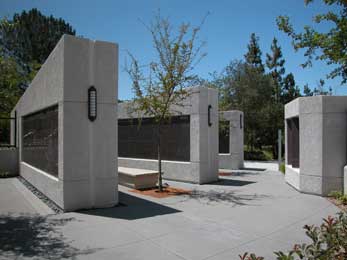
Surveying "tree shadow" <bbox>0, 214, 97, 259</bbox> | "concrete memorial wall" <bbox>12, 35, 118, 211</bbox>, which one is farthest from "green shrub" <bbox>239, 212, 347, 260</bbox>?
"concrete memorial wall" <bbox>12, 35, 118, 211</bbox>

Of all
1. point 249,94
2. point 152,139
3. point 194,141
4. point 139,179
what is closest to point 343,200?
point 194,141

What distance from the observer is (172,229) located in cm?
582

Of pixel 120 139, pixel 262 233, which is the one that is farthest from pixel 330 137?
pixel 120 139

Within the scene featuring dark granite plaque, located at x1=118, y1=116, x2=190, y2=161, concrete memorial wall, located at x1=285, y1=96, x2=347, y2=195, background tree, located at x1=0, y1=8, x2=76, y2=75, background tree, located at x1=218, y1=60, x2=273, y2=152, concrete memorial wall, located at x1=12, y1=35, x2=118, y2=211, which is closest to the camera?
concrete memorial wall, located at x1=12, y1=35, x2=118, y2=211

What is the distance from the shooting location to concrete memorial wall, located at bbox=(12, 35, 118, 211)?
732 centimetres

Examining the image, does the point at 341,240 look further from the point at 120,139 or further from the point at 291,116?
the point at 120,139

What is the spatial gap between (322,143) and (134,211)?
20.3 feet

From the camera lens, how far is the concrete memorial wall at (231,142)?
17656 mm

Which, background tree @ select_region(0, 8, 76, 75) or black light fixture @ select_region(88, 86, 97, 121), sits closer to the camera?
black light fixture @ select_region(88, 86, 97, 121)

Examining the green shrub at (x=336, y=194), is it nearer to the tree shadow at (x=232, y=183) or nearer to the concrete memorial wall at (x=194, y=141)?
the tree shadow at (x=232, y=183)

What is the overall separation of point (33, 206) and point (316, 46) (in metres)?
7.72

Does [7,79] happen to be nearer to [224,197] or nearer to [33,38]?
[224,197]

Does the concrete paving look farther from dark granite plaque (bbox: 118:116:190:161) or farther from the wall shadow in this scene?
dark granite plaque (bbox: 118:116:190:161)

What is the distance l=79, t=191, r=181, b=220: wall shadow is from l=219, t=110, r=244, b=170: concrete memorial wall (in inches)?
→ 398
